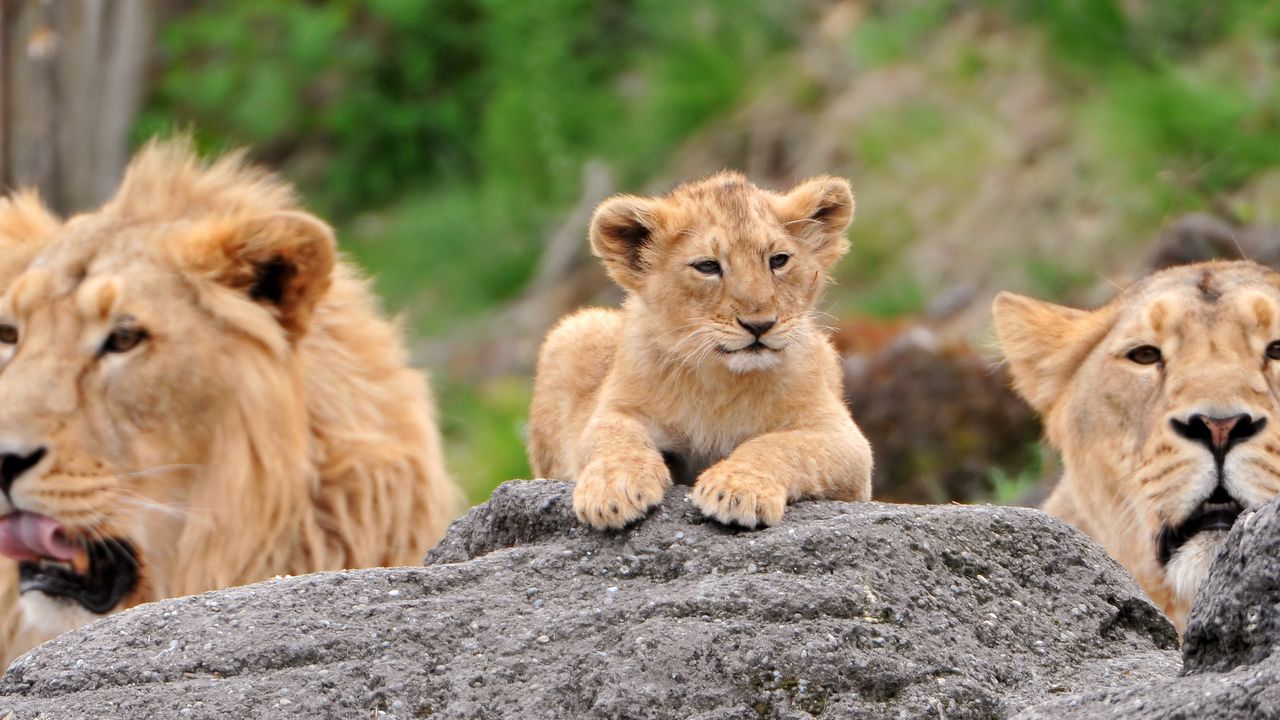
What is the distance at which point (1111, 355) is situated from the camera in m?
4.86

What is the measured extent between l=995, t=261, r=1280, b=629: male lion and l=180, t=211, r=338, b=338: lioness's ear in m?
2.07

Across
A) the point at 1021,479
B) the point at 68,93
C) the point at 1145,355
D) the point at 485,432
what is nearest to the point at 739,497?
the point at 1145,355

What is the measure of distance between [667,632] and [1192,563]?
1.77 metres

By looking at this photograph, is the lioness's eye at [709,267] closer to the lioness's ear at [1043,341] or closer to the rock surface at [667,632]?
the rock surface at [667,632]

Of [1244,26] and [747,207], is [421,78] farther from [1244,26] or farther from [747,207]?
[747,207]

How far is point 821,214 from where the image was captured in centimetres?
440

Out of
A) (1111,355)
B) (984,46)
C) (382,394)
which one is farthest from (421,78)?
(1111,355)

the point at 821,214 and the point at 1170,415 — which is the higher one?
the point at 821,214

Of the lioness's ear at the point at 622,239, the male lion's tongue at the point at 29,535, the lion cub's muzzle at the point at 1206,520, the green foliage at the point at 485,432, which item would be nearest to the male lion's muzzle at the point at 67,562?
the male lion's tongue at the point at 29,535

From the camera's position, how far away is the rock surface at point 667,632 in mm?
3053

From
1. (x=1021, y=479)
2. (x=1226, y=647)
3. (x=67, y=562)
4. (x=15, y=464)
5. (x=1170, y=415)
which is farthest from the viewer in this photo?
(x=1021, y=479)

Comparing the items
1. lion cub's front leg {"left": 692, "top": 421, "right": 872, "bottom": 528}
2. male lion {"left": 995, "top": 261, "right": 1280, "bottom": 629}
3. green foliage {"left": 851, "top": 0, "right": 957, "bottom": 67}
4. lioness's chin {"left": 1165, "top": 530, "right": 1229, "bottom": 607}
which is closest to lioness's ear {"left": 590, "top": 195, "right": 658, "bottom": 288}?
lion cub's front leg {"left": 692, "top": 421, "right": 872, "bottom": 528}

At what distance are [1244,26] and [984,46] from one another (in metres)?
2.09

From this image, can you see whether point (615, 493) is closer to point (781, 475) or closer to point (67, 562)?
point (781, 475)
